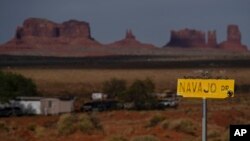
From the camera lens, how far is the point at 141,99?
219ft

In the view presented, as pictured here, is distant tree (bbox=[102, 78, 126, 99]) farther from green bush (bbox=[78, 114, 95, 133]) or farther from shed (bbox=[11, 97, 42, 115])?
green bush (bbox=[78, 114, 95, 133])

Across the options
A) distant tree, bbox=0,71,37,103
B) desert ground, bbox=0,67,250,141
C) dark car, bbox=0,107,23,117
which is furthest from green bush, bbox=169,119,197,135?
distant tree, bbox=0,71,37,103

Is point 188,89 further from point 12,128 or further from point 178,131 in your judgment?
point 12,128

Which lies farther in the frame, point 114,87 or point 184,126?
point 114,87

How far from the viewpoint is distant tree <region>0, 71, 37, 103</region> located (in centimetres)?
5446

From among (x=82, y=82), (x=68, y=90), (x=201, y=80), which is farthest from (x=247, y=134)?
(x=82, y=82)

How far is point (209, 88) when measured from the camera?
8617 millimetres

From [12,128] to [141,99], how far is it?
99.9 ft

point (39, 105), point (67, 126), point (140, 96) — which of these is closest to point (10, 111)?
point (39, 105)

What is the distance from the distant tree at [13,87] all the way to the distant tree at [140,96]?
9.17m

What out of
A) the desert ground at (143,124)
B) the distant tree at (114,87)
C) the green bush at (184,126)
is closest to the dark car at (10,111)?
the desert ground at (143,124)

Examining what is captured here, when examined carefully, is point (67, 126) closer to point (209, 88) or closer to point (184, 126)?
point (184, 126)

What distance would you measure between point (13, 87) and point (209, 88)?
53032 mm

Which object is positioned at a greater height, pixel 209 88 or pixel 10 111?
pixel 209 88
